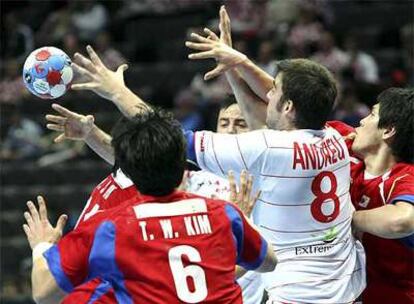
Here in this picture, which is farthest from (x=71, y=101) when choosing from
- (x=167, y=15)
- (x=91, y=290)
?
(x=91, y=290)

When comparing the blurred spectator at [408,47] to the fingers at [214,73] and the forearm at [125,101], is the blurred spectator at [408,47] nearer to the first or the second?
the fingers at [214,73]

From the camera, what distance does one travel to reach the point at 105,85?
18.9 feet

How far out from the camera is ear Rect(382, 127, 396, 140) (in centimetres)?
593

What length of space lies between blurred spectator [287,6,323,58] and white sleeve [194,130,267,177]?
28.7 ft

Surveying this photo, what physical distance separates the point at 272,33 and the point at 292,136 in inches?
393

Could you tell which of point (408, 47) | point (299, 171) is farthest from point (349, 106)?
point (299, 171)

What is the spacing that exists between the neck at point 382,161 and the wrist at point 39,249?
83.8 inches

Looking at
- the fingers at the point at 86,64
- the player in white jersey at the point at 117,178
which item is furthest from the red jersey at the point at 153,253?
the fingers at the point at 86,64

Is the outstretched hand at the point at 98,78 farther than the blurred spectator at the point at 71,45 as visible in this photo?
No

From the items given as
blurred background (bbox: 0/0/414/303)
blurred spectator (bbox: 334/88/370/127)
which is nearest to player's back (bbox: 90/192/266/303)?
blurred spectator (bbox: 334/88/370/127)

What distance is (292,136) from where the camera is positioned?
5457mm

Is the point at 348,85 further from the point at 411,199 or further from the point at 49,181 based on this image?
the point at 411,199

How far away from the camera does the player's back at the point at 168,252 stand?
14.8 ft

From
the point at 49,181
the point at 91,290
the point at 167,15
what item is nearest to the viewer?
the point at 91,290
